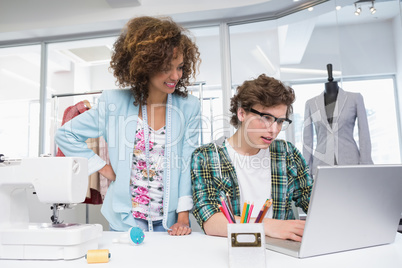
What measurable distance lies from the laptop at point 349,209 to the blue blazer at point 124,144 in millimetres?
545

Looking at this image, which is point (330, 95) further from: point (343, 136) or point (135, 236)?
point (135, 236)

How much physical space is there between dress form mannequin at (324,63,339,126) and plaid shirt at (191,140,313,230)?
1.59 m

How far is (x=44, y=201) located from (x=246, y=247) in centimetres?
59

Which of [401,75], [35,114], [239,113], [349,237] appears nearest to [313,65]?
[401,75]

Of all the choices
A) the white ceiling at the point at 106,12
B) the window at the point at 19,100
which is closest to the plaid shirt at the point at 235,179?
the white ceiling at the point at 106,12

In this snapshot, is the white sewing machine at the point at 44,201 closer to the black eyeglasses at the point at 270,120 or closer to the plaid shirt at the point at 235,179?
the plaid shirt at the point at 235,179

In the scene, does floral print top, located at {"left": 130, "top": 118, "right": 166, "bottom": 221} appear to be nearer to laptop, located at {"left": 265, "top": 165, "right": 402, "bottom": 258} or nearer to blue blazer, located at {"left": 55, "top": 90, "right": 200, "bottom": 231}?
blue blazer, located at {"left": 55, "top": 90, "right": 200, "bottom": 231}

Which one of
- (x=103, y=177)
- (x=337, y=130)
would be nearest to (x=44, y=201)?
(x=103, y=177)

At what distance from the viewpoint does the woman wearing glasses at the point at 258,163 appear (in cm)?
135

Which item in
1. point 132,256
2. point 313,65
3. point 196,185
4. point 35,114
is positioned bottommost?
point 132,256

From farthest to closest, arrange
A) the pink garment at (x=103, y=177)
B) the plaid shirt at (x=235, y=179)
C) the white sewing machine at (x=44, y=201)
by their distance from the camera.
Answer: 1. the pink garment at (x=103, y=177)
2. the plaid shirt at (x=235, y=179)
3. the white sewing machine at (x=44, y=201)

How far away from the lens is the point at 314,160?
2.93 metres

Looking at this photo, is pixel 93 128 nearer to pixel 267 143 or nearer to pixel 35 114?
pixel 267 143

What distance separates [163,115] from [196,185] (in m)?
0.36
